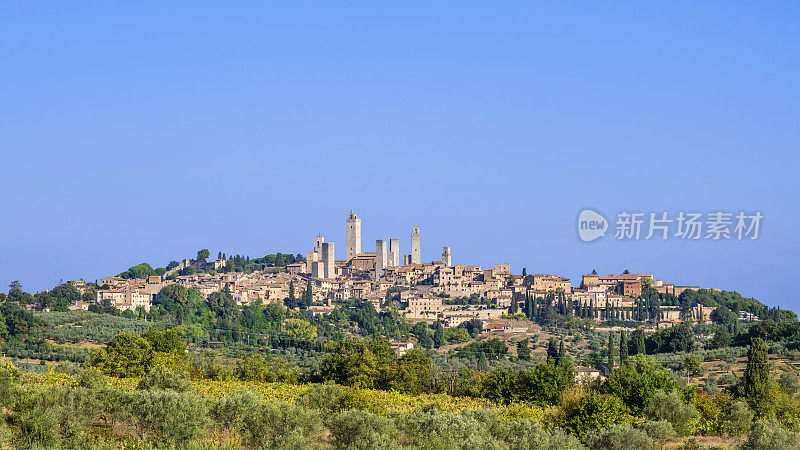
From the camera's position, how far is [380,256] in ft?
350

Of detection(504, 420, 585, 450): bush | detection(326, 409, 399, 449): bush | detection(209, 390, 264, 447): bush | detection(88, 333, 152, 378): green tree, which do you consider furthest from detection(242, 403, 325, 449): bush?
detection(88, 333, 152, 378): green tree

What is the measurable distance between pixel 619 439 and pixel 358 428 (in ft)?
18.6

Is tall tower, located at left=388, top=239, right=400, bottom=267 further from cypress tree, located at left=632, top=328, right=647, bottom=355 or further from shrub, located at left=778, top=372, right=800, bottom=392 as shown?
shrub, located at left=778, top=372, right=800, bottom=392

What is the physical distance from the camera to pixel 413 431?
67.5 feet

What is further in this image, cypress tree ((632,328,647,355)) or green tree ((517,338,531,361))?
green tree ((517,338,531,361))

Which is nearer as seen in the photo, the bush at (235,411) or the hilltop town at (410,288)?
the bush at (235,411)

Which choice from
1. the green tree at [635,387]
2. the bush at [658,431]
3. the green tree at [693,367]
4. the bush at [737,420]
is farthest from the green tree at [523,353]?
the bush at [658,431]

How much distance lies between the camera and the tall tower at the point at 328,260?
345ft

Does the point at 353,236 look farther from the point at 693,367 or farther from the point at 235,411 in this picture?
the point at 235,411

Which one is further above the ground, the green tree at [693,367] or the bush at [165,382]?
the bush at [165,382]

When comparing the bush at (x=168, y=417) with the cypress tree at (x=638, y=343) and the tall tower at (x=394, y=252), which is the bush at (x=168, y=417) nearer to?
the cypress tree at (x=638, y=343)

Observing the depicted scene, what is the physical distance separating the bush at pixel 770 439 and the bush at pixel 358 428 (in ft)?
25.4

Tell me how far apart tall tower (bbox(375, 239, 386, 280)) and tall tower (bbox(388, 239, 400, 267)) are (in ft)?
9.08

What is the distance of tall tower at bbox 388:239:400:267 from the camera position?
10994 centimetres
